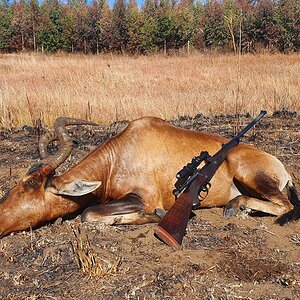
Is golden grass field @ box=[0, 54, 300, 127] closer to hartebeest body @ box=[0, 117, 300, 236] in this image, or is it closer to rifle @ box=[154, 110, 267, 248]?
hartebeest body @ box=[0, 117, 300, 236]

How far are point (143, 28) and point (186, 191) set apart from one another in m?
46.9

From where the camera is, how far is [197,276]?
391 centimetres

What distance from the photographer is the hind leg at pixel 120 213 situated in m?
5.12

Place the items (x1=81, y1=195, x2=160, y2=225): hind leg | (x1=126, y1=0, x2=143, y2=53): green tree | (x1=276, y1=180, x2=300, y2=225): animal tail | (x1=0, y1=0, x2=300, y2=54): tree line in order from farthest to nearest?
(x1=126, y1=0, x2=143, y2=53): green tree
(x1=0, y1=0, x2=300, y2=54): tree line
(x1=276, y1=180, x2=300, y2=225): animal tail
(x1=81, y1=195, x2=160, y2=225): hind leg

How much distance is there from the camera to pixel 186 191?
197 inches

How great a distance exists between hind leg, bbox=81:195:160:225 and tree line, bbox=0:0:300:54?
3796 cm

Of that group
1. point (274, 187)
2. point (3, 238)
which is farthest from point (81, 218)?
point (274, 187)

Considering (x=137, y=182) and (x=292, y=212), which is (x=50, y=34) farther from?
(x=292, y=212)

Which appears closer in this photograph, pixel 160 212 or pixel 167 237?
pixel 167 237

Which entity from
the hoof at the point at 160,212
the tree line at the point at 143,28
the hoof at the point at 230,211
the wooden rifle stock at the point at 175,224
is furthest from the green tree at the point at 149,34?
the wooden rifle stock at the point at 175,224

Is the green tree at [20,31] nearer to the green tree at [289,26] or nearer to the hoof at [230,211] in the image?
the green tree at [289,26]

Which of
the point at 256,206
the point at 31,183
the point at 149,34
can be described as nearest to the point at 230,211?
the point at 256,206

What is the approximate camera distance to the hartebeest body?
197 inches

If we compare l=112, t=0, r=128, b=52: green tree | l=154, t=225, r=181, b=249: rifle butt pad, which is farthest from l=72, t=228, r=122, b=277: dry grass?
l=112, t=0, r=128, b=52: green tree
